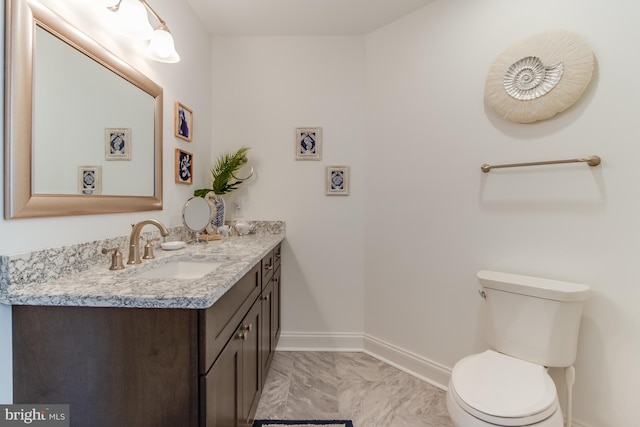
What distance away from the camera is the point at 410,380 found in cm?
192

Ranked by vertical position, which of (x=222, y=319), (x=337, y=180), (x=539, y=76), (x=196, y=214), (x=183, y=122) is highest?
(x=539, y=76)

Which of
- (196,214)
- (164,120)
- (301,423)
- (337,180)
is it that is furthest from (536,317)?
(164,120)

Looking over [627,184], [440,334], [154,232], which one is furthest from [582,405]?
[154,232]

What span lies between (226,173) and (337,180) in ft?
2.82

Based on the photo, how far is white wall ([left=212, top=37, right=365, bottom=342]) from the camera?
7.52ft

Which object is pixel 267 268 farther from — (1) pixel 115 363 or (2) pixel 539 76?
(2) pixel 539 76

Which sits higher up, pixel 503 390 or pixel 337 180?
pixel 337 180

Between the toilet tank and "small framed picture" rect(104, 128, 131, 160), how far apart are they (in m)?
1.90

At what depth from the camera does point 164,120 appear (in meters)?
1.67

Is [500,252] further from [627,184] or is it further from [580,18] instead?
[580,18]

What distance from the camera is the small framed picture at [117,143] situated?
1247mm

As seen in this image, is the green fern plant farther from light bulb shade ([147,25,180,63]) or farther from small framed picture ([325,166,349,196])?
light bulb shade ([147,25,180,63])

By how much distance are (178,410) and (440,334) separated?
5.36 ft

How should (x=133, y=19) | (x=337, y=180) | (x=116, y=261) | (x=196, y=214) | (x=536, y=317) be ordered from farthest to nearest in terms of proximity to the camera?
(x=337, y=180), (x=196, y=214), (x=536, y=317), (x=133, y=19), (x=116, y=261)
